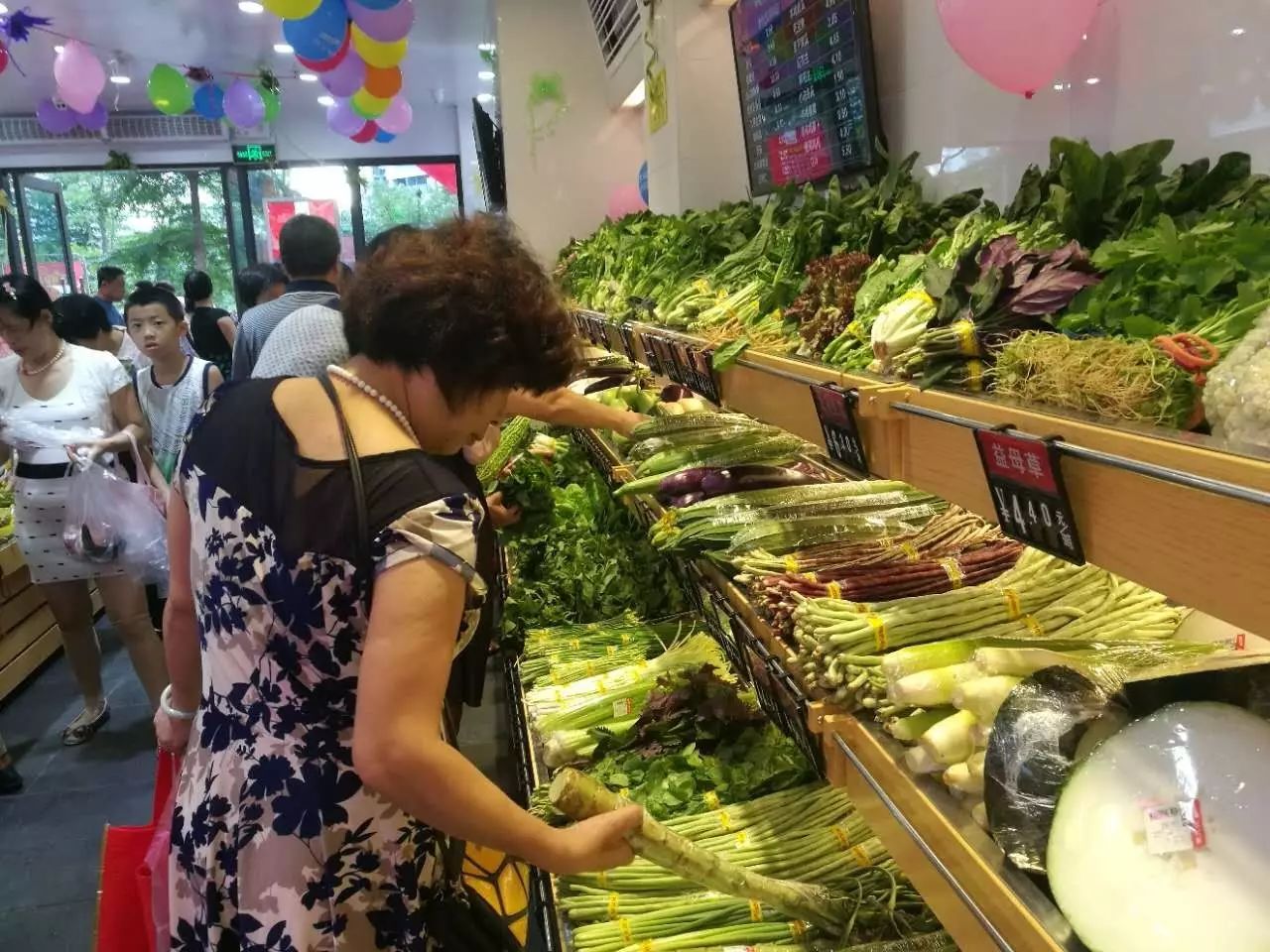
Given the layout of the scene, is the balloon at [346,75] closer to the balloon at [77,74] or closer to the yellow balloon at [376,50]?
the yellow balloon at [376,50]

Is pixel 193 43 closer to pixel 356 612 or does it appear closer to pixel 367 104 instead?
pixel 367 104

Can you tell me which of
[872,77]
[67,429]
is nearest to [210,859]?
[872,77]

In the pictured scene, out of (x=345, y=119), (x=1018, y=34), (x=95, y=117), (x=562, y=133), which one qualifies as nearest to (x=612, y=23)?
(x=562, y=133)

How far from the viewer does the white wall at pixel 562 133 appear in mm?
7340

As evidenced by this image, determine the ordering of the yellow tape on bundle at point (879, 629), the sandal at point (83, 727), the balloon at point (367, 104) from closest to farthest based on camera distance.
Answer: the yellow tape on bundle at point (879, 629) < the sandal at point (83, 727) < the balloon at point (367, 104)

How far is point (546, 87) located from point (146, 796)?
230 inches

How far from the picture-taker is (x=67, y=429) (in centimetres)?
415

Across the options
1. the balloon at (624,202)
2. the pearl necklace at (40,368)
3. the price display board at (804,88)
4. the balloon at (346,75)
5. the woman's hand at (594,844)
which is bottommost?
the woman's hand at (594,844)

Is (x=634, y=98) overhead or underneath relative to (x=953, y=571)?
overhead

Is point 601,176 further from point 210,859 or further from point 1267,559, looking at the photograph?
point 1267,559

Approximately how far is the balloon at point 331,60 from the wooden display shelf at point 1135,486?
22.1ft

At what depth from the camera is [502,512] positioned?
3.96 metres

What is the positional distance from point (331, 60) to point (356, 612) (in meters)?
6.72

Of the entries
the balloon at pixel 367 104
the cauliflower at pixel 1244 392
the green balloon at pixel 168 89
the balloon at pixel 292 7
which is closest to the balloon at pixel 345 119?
the balloon at pixel 367 104
